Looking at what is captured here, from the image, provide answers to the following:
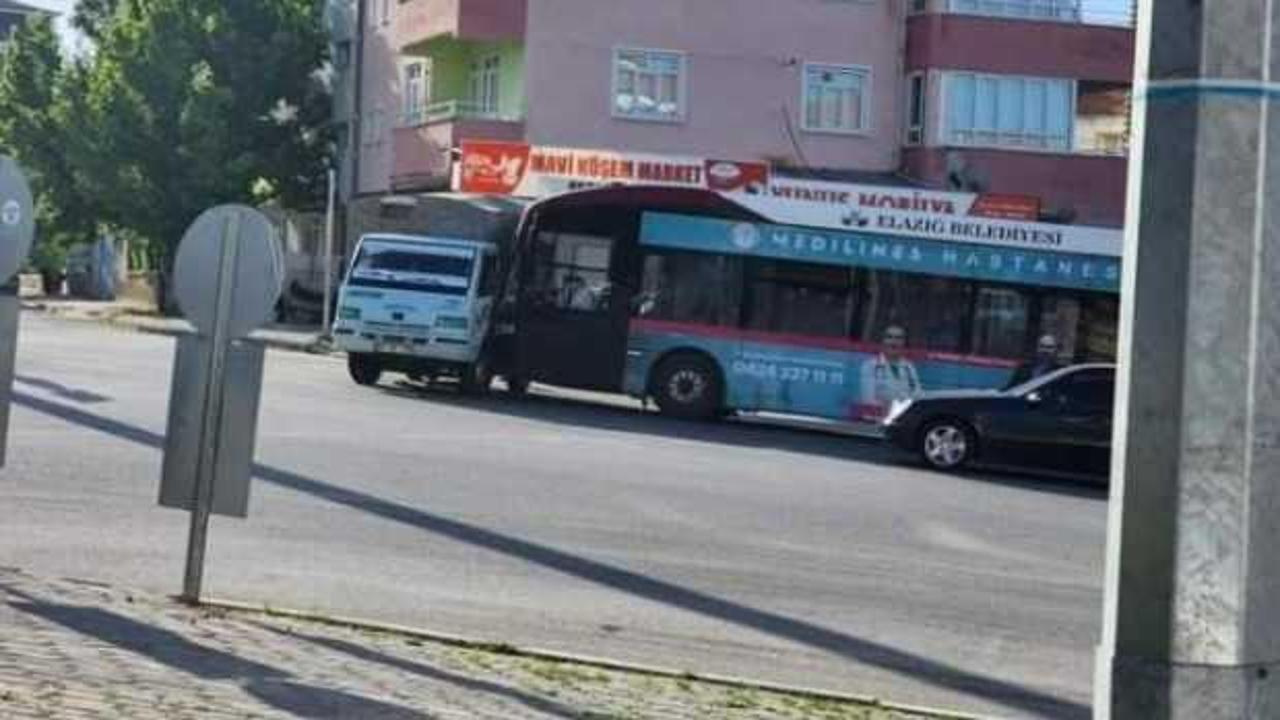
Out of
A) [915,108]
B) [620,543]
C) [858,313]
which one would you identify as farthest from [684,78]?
[620,543]

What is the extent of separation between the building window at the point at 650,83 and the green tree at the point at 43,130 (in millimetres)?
17692

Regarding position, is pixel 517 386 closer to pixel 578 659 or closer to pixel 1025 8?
pixel 1025 8

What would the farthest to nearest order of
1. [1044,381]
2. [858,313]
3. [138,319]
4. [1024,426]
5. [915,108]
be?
[138,319] → [915,108] → [858,313] → [1044,381] → [1024,426]

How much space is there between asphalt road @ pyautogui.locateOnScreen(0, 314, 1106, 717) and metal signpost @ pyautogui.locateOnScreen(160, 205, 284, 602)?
0.97 m

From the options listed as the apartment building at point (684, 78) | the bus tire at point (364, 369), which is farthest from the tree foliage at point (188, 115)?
the bus tire at point (364, 369)

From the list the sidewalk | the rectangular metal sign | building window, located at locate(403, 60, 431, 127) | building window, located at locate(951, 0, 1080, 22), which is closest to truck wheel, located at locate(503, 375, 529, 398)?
the sidewalk

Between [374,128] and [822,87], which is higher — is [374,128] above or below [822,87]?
below

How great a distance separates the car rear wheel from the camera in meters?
25.0

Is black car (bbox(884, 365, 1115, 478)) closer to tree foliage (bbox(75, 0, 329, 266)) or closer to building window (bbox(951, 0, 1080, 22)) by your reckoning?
building window (bbox(951, 0, 1080, 22))

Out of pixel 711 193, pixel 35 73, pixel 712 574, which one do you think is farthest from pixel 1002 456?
pixel 35 73

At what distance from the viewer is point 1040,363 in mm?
28922

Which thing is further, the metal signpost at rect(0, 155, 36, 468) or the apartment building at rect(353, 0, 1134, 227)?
the apartment building at rect(353, 0, 1134, 227)

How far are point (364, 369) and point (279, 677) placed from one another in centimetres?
2193

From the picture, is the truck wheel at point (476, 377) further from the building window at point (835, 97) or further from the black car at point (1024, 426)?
the building window at point (835, 97)
